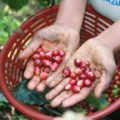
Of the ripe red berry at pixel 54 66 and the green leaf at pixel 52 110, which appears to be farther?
the ripe red berry at pixel 54 66

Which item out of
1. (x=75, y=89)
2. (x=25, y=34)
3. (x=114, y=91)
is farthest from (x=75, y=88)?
(x=25, y=34)

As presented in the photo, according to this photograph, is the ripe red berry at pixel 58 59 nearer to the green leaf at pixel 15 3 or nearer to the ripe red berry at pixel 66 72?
the ripe red berry at pixel 66 72

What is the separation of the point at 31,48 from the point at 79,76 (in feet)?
0.92

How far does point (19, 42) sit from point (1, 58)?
7.7 inches

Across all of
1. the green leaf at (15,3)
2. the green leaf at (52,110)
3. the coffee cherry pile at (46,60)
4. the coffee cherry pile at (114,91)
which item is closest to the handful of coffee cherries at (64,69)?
the coffee cherry pile at (46,60)

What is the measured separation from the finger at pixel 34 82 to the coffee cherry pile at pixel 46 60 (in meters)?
0.02

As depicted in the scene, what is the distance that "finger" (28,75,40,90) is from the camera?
1.52 m

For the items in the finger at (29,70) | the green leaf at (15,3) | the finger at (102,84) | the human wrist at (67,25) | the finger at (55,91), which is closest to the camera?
the finger at (102,84)

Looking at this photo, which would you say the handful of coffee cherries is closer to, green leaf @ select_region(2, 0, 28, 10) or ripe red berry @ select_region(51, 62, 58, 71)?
ripe red berry @ select_region(51, 62, 58, 71)

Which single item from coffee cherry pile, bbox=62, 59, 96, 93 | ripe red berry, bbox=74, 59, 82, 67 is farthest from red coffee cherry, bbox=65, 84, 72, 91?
ripe red berry, bbox=74, 59, 82, 67

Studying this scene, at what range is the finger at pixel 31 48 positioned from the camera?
1581 millimetres

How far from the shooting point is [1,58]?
1.58 m

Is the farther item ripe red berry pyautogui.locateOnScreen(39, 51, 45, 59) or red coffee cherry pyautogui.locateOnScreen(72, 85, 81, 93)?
ripe red berry pyautogui.locateOnScreen(39, 51, 45, 59)

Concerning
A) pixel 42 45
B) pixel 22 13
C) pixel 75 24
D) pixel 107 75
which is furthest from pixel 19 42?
pixel 22 13
